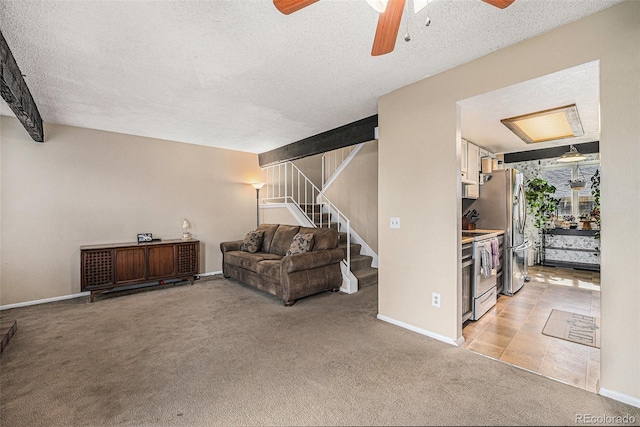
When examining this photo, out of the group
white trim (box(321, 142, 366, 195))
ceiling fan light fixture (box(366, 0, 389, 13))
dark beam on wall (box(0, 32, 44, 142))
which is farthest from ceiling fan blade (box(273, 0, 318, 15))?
white trim (box(321, 142, 366, 195))

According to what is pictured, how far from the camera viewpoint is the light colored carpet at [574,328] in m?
2.62

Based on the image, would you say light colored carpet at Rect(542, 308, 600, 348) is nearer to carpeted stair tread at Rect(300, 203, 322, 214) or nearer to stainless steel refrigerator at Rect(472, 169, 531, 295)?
stainless steel refrigerator at Rect(472, 169, 531, 295)

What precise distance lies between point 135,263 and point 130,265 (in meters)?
0.07

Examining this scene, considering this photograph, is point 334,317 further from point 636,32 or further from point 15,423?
point 636,32

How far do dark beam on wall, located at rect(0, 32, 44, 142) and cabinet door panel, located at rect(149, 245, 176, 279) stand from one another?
207cm

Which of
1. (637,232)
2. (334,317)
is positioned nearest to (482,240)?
(637,232)

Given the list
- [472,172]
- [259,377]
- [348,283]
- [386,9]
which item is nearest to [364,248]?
[348,283]

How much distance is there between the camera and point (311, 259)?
377 centimetres

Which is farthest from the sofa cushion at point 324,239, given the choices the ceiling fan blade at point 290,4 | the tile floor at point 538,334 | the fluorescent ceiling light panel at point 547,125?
the ceiling fan blade at point 290,4

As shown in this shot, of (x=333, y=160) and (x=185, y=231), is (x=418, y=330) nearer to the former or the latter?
(x=185, y=231)

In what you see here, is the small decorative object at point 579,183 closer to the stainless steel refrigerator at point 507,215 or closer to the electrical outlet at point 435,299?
the stainless steel refrigerator at point 507,215

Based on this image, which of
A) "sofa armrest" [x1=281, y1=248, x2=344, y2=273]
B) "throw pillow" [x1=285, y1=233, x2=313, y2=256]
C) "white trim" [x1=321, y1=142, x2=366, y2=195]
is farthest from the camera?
"white trim" [x1=321, y1=142, x2=366, y2=195]

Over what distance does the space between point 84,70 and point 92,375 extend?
8.39ft

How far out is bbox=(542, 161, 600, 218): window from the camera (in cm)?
567
